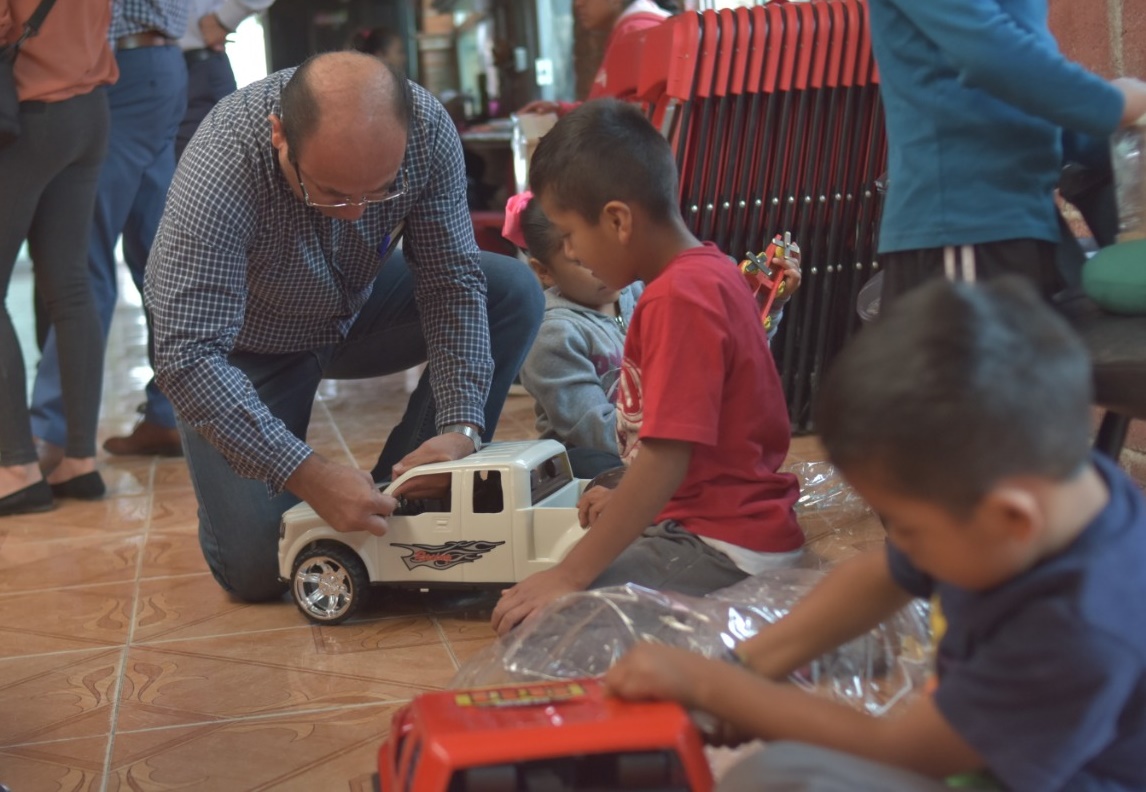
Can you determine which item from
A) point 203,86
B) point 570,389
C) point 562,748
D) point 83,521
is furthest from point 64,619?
point 203,86

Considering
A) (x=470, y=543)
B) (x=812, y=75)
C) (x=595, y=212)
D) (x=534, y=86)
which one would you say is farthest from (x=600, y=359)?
(x=534, y=86)

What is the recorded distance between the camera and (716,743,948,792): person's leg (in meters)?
0.97

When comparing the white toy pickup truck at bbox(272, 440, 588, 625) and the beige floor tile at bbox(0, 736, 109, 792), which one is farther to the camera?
the white toy pickup truck at bbox(272, 440, 588, 625)

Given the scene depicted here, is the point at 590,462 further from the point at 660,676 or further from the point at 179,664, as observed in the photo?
the point at 660,676

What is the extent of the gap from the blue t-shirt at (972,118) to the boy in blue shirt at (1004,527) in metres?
0.74

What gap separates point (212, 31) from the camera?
3.61 m

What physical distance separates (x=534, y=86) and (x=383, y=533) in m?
5.00

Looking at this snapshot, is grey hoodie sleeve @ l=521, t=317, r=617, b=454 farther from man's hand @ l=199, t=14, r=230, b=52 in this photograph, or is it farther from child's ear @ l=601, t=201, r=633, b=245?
man's hand @ l=199, t=14, r=230, b=52

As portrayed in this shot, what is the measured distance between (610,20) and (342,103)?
2.14 metres

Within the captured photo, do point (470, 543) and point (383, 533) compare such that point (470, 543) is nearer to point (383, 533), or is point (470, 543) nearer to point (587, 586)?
point (383, 533)

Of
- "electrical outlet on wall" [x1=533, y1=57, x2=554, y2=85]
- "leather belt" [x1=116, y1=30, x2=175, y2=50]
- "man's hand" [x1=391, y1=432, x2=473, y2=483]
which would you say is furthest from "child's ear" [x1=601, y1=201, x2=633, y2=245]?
"electrical outlet on wall" [x1=533, y1=57, x2=554, y2=85]

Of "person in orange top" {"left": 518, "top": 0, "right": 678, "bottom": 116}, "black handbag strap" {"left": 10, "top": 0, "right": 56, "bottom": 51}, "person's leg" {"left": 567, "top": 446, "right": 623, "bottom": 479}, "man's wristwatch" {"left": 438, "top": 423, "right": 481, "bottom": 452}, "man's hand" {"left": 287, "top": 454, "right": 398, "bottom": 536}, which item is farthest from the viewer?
"person in orange top" {"left": 518, "top": 0, "right": 678, "bottom": 116}

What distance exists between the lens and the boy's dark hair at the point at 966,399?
0.87 metres

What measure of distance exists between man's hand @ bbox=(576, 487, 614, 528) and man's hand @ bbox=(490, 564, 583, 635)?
Answer: 168 mm
